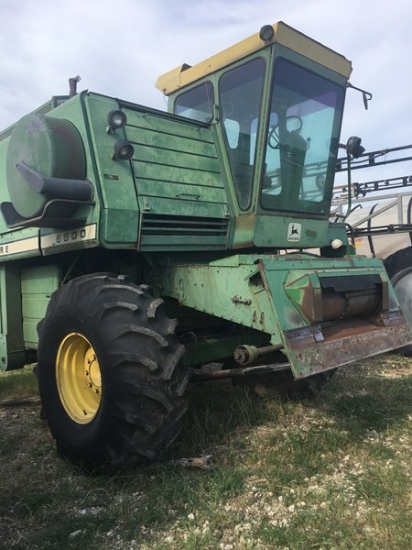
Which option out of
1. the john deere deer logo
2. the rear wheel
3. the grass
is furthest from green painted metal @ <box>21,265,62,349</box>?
the rear wheel

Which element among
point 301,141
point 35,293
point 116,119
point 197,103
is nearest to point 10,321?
point 35,293

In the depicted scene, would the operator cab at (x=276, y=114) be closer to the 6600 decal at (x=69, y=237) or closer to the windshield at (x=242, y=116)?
the windshield at (x=242, y=116)

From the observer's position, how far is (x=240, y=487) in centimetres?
302

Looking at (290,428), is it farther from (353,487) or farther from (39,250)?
(39,250)

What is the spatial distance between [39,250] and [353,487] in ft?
9.60

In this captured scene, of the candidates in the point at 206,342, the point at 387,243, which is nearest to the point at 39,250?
the point at 206,342

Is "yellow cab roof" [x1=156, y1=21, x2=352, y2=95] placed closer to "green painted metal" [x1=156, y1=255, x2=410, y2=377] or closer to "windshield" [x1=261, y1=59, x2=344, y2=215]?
"windshield" [x1=261, y1=59, x2=344, y2=215]

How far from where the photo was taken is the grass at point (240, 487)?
255 cm

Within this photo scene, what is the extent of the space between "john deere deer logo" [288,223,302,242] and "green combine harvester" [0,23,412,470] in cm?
3

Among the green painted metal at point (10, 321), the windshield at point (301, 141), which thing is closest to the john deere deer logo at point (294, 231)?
the windshield at point (301, 141)

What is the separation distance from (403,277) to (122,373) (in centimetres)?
520

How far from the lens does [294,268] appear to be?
3.43 meters

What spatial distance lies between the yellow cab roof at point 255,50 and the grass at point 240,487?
9.48ft

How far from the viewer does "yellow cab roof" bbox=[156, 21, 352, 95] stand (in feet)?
13.1
